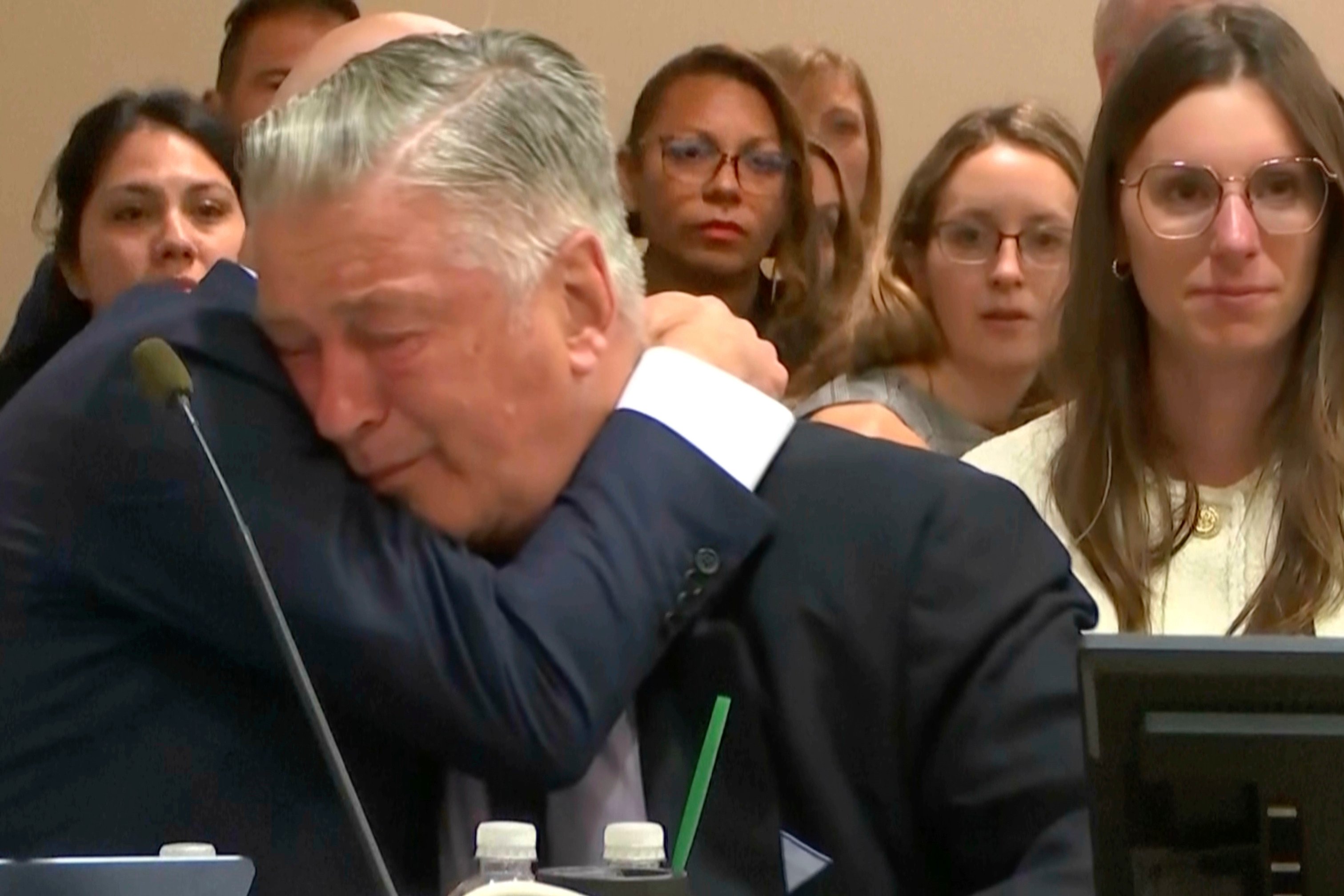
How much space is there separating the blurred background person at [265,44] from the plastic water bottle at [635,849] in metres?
2.34

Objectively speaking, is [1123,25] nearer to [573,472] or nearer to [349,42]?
[349,42]

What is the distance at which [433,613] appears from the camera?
1.38 m

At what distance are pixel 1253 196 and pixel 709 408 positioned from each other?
0.88 m

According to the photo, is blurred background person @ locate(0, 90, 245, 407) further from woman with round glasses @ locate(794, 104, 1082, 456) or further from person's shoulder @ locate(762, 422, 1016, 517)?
person's shoulder @ locate(762, 422, 1016, 517)

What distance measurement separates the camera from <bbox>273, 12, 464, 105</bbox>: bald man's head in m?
1.72

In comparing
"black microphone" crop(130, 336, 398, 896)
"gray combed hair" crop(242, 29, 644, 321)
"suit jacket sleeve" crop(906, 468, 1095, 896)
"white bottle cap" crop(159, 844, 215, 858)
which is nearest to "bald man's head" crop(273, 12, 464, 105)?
"gray combed hair" crop(242, 29, 644, 321)

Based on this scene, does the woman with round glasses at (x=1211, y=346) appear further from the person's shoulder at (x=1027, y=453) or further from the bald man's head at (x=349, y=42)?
the bald man's head at (x=349, y=42)

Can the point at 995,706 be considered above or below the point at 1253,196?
below

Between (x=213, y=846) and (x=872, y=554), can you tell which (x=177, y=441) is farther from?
(x=872, y=554)

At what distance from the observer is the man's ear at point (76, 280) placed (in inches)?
119

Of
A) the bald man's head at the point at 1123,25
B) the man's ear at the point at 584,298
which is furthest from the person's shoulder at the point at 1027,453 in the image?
the man's ear at the point at 584,298

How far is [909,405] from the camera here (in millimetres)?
2746

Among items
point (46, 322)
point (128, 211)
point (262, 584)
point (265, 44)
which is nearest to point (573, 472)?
point (262, 584)

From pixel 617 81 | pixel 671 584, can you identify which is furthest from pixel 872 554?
pixel 617 81
